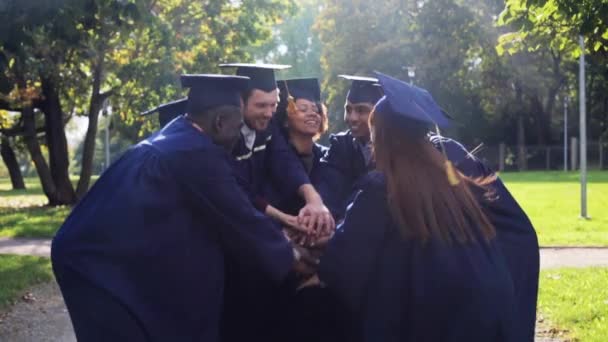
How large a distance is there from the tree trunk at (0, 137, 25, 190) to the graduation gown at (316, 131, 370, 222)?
35920 mm

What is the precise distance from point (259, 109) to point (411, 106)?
4.45 feet

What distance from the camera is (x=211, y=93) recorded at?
390 centimetres

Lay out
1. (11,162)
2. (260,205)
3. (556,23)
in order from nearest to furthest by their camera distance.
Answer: (260,205), (556,23), (11,162)

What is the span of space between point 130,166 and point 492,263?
4.92 ft

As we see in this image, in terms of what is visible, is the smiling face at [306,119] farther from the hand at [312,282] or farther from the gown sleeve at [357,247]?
the gown sleeve at [357,247]

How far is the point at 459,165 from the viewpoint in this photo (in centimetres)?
395

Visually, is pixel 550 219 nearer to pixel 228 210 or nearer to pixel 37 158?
pixel 37 158

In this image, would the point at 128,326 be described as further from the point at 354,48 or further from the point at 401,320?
the point at 354,48

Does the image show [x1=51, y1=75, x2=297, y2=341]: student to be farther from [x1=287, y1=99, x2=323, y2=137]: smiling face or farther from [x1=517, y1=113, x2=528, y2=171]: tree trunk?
[x1=517, y1=113, x2=528, y2=171]: tree trunk

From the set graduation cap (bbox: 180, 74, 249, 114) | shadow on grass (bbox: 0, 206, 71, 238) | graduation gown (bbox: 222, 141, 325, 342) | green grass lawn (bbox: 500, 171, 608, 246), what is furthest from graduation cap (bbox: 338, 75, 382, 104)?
shadow on grass (bbox: 0, 206, 71, 238)

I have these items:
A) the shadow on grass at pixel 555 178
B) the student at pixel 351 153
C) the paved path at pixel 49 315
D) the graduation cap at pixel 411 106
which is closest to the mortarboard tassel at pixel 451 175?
the graduation cap at pixel 411 106

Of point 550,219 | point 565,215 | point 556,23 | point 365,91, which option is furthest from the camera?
point 565,215

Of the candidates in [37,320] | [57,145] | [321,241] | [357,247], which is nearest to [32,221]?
[57,145]

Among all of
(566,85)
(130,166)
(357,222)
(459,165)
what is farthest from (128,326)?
(566,85)
